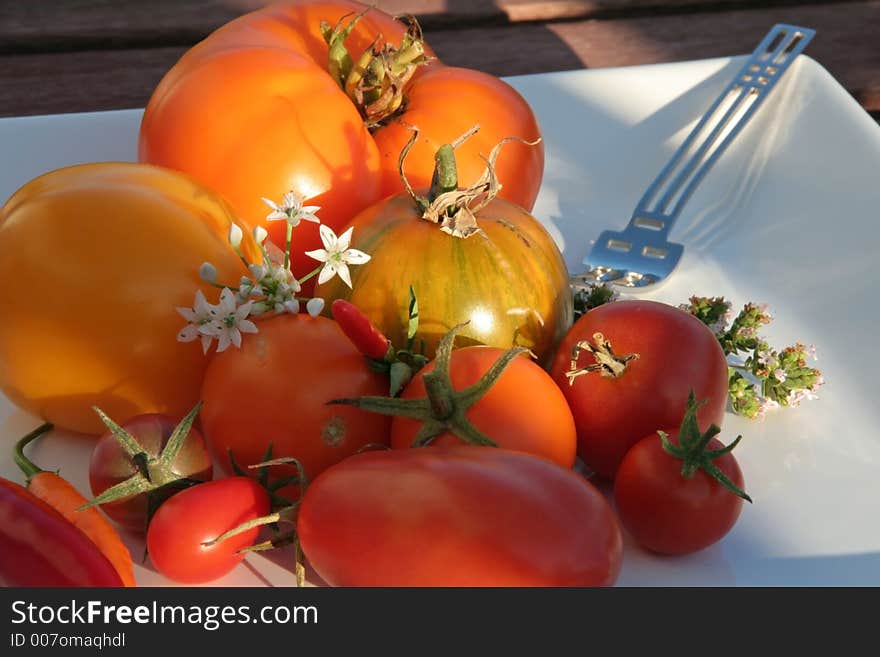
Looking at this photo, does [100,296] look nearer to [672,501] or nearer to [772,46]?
[672,501]

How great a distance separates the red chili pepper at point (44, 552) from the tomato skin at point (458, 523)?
0.11m

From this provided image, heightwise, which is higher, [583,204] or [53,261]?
[53,261]

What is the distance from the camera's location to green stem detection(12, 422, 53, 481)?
682mm

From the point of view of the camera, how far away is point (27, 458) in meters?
0.71

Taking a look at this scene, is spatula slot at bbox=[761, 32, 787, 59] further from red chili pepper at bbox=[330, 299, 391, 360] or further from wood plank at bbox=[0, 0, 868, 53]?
red chili pepper at bbox=[330, 299, 391, 360]

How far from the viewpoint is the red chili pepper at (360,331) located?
0.64 metres

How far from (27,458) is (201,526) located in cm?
17

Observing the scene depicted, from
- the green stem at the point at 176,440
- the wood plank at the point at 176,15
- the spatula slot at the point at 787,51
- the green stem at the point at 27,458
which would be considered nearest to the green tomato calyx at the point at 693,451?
the green stem at the point at 176,440

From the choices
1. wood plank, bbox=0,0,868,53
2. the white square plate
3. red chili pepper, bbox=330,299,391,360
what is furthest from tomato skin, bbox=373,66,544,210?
wood plank, bbox=0,0,868,53

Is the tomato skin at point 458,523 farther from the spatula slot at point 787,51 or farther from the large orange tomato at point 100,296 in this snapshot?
the spatula slot at point 787,51

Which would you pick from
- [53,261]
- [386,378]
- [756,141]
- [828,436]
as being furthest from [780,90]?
[53,261]

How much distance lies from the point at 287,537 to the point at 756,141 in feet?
2.17

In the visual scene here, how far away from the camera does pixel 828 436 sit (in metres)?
0.75

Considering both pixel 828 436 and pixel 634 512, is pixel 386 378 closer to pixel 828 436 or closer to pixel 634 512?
pixel 634 512
